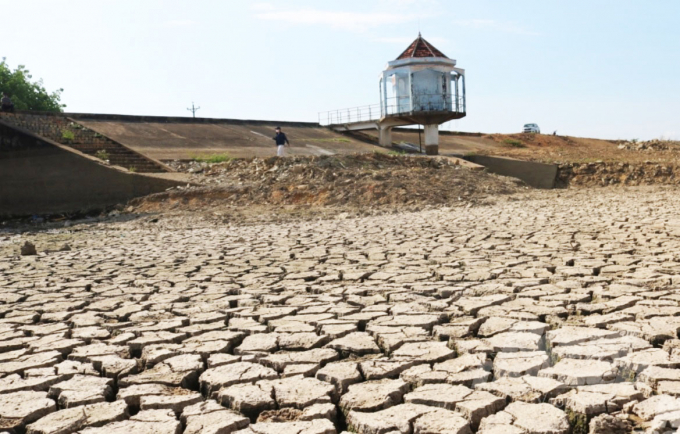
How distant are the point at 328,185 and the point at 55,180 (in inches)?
228

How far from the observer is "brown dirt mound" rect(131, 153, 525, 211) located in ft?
46.1

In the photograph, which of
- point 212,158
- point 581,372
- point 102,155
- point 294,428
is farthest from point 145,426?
point 212,158

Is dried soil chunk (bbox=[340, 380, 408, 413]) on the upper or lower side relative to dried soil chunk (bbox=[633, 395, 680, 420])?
lower

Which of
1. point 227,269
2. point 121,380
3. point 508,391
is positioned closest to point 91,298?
point 227,269

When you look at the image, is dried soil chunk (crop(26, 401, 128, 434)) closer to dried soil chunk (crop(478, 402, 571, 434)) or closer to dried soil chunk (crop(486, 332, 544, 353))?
dried soil chunk (crop(478, 402, 571, 434))

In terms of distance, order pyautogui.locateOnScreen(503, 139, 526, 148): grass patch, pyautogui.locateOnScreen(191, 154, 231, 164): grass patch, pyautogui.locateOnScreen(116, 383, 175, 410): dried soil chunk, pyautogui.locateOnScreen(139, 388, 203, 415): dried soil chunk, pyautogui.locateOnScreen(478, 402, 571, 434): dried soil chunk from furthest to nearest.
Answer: pyautogui.locateOnScreen(503, 139, 526, 148): grass patch, pyautogui.locateOnScreen(191, 154, 231, 164): grass patch, pyautogui.locateOnScreen(116, 383, 175, 410): dried soil chunk, pyautogui.locateOnScreen(139, 388, 203, 415): dried soil chunk, pyautogui.locateOnScreen(478, 402, 571, 434): dried soil chunk

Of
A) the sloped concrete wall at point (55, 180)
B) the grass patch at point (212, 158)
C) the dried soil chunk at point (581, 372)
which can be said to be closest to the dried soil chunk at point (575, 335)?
the dried soil chunk at point (581, 372)

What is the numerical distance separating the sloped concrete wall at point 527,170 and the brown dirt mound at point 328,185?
9.95ft

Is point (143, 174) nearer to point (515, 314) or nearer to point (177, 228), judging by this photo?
point (177, 228)

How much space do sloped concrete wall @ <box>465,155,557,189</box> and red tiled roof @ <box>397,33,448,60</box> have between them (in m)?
4.58

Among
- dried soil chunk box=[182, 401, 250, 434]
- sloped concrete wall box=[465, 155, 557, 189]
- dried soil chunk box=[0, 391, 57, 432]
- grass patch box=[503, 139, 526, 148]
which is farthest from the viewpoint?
grass patch box=[503, 139, 526, 148]

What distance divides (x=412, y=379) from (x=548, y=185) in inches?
701

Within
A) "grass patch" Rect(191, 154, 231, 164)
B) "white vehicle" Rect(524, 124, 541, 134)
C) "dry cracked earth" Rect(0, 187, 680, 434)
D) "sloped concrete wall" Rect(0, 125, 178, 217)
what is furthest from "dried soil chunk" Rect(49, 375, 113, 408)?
"white vehicle" Rect(524, 124, 541, 134)

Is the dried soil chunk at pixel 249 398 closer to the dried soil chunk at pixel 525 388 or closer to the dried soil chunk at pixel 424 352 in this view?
the dried soil chunk at pixel 424 352
